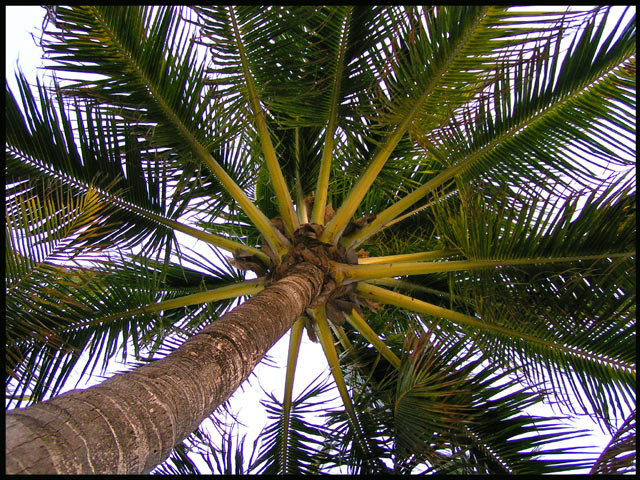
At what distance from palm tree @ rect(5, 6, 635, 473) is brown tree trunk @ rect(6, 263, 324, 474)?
0.45ft

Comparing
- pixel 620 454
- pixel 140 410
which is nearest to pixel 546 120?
pixel 620 454

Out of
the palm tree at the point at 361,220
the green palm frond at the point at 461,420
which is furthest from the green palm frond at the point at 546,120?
the green palm frond at the point at 461,420

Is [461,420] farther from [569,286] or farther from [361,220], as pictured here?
[361,220]

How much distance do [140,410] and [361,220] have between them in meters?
2.47

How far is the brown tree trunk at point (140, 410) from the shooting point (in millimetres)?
1174

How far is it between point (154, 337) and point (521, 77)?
3.29m

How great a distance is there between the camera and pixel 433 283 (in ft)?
14.0

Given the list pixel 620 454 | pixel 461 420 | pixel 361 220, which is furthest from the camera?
pixel 361 220

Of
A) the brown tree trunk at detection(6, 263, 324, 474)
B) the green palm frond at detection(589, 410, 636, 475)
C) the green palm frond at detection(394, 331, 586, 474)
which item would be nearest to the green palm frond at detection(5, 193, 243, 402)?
the brown tree trunk at detection(6, 263, 324, 474)

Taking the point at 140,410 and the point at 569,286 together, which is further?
the point at 569,286

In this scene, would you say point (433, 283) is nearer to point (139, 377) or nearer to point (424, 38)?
point (424, 38)

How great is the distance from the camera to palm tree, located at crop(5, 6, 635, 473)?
107 inches

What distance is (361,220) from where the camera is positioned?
145 inches

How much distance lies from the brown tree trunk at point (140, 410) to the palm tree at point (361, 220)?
14cm
